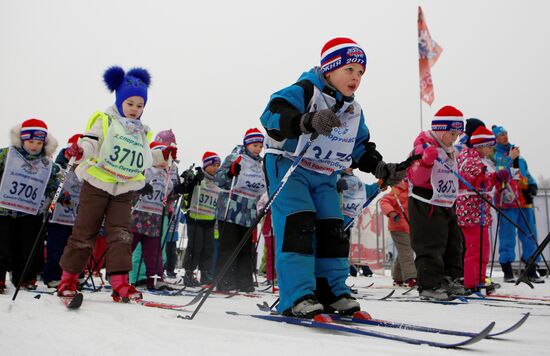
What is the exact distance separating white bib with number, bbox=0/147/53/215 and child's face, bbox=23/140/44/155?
10cm

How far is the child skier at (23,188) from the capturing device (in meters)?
5.48

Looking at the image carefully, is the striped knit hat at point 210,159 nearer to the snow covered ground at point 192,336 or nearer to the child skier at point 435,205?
the child skier at point 435,205

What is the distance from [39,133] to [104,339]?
13.9 ft

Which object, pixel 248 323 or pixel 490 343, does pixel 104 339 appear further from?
pixel 490 343

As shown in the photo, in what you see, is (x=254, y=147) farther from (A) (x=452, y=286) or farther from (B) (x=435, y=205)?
(A) (x=452, y=286)

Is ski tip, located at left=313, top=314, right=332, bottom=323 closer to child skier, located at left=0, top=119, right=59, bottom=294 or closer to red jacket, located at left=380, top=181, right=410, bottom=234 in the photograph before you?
child skier, located at left=0, top=119, right=59, bottom=294

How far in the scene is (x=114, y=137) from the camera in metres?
4.34

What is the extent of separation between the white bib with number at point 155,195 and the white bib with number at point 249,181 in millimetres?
883

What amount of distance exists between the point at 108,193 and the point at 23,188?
1721 millimetres

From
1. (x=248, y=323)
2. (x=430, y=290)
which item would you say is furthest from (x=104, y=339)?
(x=430, y=290)

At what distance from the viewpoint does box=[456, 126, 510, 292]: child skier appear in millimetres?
5793

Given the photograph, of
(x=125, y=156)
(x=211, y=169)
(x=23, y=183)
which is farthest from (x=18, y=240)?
(x=211, y=169)

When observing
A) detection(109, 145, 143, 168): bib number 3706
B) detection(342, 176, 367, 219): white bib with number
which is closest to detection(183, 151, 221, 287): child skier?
detection(342, 176, 367, 219): white bib with number

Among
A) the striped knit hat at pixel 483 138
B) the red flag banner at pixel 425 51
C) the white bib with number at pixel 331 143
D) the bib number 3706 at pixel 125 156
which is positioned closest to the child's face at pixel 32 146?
the bib number 3706 at pixel 125 156
